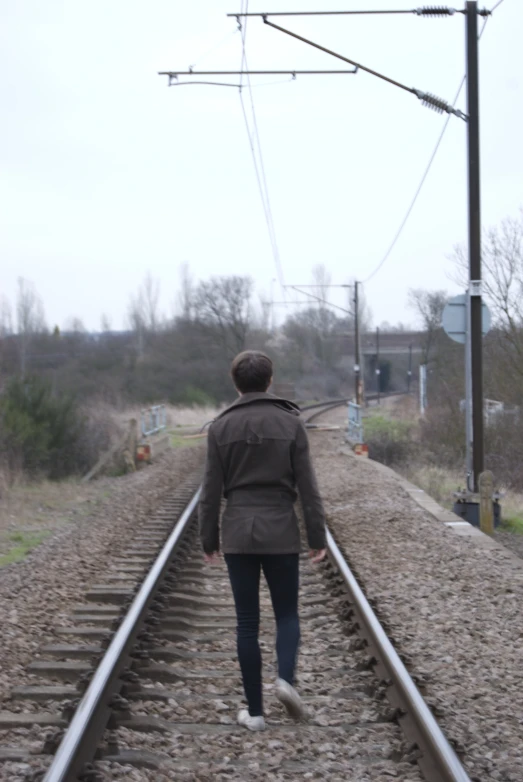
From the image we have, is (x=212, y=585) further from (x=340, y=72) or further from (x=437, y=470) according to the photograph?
Answer: (x=437, y=470)

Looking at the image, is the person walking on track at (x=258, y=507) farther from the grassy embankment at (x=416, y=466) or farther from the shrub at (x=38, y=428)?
the shrub at (x=38, y=428)

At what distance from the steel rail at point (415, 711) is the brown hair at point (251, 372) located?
1.74 m

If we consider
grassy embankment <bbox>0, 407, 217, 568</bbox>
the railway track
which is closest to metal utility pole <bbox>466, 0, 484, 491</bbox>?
grassy embankment <bbox>0, 407, 217, 568</bbox>

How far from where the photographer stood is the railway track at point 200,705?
13.5 feet

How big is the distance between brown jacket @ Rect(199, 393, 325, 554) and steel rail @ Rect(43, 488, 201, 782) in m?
1.01

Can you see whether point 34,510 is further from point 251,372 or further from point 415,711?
point 415,711

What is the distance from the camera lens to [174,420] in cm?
4147

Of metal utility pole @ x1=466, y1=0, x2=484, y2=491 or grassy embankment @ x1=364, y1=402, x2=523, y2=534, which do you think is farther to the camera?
grassy embankment @ x1=364, y1=402, x2=523, y2=534

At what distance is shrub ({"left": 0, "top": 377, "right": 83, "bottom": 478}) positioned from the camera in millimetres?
22719

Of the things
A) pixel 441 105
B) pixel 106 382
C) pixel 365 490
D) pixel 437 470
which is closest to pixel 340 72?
→ pixel 441 105

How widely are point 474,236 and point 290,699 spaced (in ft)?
33.9

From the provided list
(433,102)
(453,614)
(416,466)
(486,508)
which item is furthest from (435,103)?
(416,466)

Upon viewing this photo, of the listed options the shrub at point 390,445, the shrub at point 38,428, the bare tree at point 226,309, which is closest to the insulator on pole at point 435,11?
the shrub at point 38,428

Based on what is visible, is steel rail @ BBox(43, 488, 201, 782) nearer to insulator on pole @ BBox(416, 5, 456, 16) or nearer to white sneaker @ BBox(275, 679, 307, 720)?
white sneaker @ BBox(275, 679, 307, 720)
